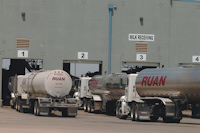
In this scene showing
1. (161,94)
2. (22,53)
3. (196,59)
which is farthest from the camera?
(196,59)

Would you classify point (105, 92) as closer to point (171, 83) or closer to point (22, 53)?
point (171, 83)

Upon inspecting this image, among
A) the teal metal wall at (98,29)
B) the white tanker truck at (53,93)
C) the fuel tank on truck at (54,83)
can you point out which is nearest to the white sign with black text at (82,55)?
the teal metal wall at (98,29)

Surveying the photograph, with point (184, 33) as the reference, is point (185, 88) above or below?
below

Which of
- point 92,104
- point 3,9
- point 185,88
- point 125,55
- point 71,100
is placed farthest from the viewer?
point 125,55

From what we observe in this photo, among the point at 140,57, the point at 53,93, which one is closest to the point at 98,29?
the point at 140,57

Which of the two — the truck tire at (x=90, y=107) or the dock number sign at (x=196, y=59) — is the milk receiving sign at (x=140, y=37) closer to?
the dock number sign at (x=196, y=59)

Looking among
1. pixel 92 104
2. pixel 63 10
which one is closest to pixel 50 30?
pixel 63 10

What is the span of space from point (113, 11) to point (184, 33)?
8.09 meters

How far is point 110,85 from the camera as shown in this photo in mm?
42969

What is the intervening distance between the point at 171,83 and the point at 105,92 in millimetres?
12320

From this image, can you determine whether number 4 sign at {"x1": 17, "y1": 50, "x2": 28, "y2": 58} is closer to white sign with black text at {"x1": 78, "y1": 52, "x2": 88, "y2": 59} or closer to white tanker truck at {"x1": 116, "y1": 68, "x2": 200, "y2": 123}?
white sign with black text at {"x1": 78, "y1": 52, "x2": 88, "y2": 59}

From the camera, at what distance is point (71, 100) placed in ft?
126

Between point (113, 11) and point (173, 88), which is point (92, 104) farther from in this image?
point (173, 88)

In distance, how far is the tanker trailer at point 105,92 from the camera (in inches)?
1609
